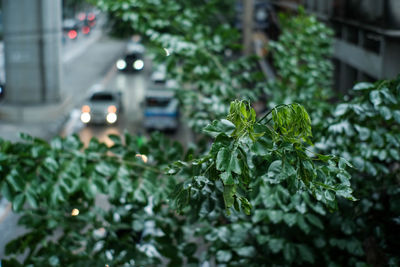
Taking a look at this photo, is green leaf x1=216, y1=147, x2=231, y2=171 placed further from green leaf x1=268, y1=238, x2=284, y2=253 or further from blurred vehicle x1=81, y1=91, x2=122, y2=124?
blurred vehicle x1=81, y1=91, x2=122, y2=124

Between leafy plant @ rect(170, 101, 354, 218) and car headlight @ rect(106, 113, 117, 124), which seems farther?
car headlight @ rect(106, 113, 117, 124)

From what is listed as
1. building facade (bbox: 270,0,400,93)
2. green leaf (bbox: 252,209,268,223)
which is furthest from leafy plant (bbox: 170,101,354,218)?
building facade (bbox: 270,0,400,93)

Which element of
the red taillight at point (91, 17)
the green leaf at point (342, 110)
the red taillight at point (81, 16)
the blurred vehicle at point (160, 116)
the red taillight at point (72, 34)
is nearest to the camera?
the green leaf at point (342, 110)

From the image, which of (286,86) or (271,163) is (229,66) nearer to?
(286,86)

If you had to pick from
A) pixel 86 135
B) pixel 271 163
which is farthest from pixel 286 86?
pixel 86 135

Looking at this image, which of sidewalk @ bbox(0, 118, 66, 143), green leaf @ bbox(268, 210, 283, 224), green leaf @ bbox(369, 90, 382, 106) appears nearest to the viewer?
green leaf @ bbox(369, 90, 382, 106)

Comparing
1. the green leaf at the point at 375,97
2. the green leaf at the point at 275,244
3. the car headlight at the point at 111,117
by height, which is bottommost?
the car headlight at the point at 111,117

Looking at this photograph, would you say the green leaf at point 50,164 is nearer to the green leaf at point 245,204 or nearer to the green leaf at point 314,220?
the green leaf at point 314,220

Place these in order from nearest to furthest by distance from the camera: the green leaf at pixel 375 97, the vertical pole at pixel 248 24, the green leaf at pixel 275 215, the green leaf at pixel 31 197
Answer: the green leaf at pixel 375 97 < the green leaf at pixel 275 215 < the green leaf at pixel 31 197 < the vertical pole at pixel 248 24

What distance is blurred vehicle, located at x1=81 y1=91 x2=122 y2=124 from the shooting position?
76.2 feet

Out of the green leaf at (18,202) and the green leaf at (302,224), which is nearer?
the green leaf at (302,224)

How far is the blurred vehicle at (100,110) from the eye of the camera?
915 inches

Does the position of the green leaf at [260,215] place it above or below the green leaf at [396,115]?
below

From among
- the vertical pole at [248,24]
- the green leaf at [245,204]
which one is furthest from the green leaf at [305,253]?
the vertical pole at [248,24]
